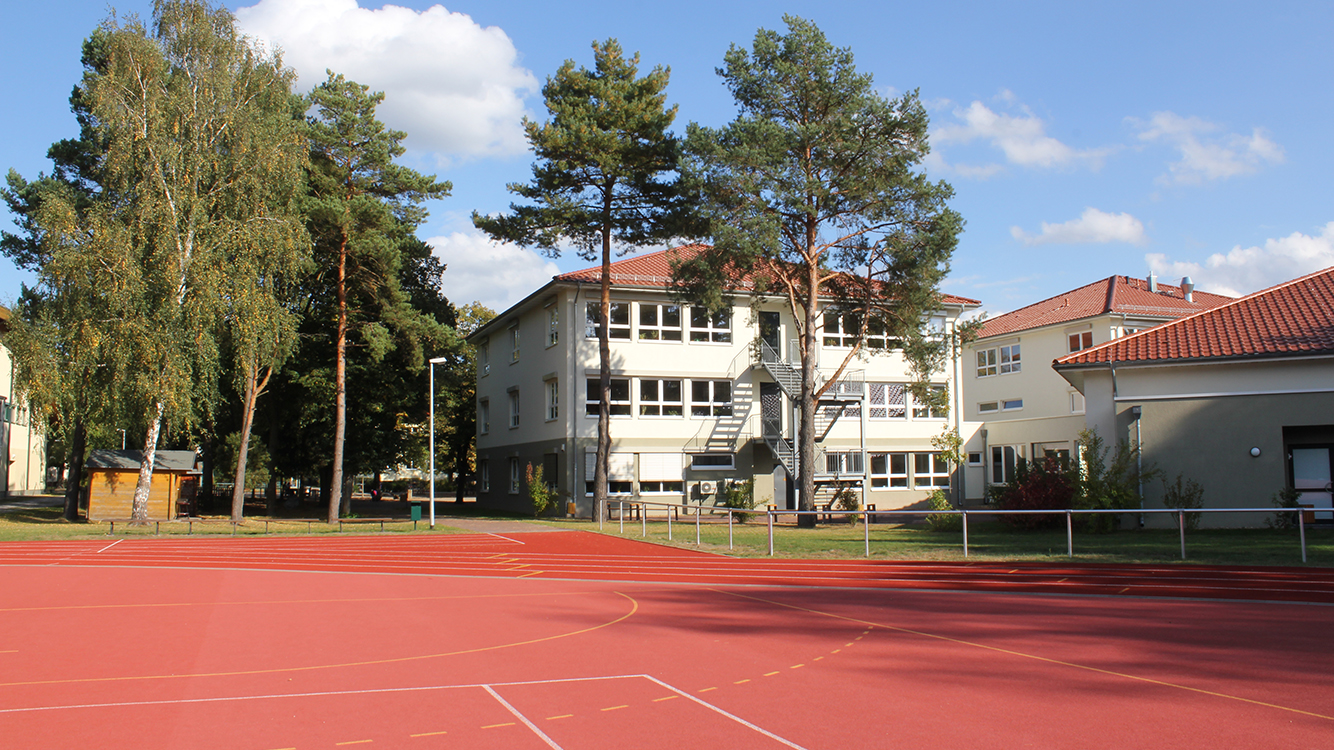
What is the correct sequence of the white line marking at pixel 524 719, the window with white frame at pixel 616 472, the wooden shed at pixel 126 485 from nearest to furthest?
1. the white line marking at pixel 524 719
2. the wooden shed at pixel 126 485
3. the window with white frame at pixel 616 472

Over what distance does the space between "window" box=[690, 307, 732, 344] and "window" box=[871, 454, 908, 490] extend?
Answer: 26.1 feet

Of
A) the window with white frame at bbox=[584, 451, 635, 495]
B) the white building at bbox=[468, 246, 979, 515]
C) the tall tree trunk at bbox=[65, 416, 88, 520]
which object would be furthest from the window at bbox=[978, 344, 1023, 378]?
the tall tree trunk at bbox=[65, 416, 88, 520]

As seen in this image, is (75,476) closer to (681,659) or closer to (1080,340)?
(681,659)

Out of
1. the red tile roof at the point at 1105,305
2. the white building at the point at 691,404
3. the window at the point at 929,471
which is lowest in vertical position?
the window at the point at 929,471

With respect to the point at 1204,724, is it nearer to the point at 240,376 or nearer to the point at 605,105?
the point at 605,105

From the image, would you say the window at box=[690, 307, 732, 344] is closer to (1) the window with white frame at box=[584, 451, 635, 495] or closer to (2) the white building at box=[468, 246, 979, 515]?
(2) the white building at box=[468, 246, 979, 515]

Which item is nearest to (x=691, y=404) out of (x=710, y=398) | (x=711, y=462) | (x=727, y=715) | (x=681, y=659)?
(x=710, y=398)

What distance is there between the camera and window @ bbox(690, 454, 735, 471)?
34.8 meters

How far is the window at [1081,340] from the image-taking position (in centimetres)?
4406

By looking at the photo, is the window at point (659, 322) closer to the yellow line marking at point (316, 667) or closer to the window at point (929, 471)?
the window at point (929, 471)

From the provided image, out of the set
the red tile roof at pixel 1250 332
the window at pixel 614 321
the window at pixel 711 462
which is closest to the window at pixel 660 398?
the window at pixel 711 462

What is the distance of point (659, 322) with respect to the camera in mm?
34875

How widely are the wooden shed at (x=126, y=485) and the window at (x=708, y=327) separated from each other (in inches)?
731

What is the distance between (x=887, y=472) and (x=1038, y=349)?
46.8 feet
